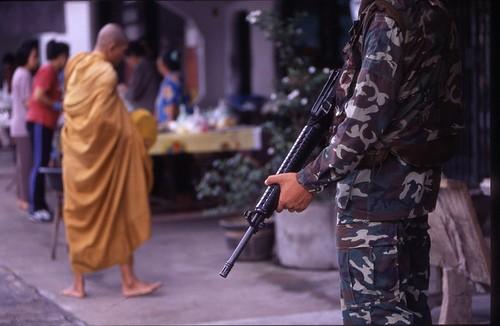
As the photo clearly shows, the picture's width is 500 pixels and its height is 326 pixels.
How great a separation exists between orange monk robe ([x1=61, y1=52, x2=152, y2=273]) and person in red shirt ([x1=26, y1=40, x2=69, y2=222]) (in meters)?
3.28

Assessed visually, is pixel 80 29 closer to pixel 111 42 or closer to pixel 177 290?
pixel 111 42

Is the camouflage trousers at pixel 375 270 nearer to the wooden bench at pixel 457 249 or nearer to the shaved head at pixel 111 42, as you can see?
the wooden bench at pixel 457 249

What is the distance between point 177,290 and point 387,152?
142 inches

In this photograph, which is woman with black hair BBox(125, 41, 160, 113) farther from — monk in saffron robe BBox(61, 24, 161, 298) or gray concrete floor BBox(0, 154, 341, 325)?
monk in saffron robe BBox(61, 24, 161, 298)

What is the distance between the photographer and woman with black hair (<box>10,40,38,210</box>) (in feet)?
33.3

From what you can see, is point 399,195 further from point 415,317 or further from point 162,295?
point 162,295

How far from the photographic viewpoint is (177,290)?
6.75 m

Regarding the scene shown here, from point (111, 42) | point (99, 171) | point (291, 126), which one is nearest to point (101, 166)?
point (99, 171)

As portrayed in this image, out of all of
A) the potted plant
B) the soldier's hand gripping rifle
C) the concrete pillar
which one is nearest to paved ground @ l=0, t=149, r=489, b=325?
the concrete pillar

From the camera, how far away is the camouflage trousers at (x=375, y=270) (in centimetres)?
342

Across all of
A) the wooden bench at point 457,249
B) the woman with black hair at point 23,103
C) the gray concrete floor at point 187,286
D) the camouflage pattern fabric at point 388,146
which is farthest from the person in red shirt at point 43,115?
the camouflage pattern fabric at point 388,146

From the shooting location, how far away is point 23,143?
1030cm

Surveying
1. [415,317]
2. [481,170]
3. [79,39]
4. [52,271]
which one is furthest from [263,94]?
[415,317]

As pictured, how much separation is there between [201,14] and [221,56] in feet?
3.88
